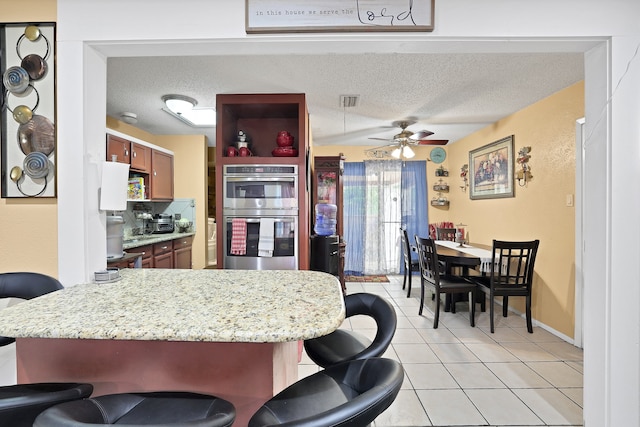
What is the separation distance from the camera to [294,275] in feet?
4.90

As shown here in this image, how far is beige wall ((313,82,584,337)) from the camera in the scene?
9.27 feet

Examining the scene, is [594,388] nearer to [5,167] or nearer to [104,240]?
[104,240]

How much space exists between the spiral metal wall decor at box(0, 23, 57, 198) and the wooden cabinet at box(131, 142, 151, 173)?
82.6 inches

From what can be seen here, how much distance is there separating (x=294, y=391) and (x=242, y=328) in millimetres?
283

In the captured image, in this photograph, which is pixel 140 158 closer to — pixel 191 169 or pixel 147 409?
pixel 191 169

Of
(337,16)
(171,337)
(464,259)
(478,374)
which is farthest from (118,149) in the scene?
(478,374)

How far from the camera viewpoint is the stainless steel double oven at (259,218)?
2.92 m

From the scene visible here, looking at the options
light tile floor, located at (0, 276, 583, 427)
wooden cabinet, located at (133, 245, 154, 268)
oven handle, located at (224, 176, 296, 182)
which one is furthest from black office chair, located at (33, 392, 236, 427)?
wooden cabinet, located at (133, 245, 154, 268)

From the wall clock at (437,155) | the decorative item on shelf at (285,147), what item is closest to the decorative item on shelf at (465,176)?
the wall clock at (437,155)

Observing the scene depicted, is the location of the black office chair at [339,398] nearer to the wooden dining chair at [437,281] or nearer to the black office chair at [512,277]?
the wooden dining chair at [437,281]

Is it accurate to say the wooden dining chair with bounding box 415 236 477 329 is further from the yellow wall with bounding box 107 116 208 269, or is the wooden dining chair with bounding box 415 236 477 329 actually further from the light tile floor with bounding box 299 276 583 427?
the yellow wall with bounding box 107 116 208 269

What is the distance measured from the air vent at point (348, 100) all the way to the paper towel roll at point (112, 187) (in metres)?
2.23

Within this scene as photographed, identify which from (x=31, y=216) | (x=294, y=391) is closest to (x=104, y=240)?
(x=31, y=216)

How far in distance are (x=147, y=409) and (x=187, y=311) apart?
275 mm
